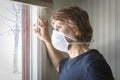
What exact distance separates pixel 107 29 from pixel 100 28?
0.22 ft

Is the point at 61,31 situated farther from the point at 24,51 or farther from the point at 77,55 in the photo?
the point at 24,51

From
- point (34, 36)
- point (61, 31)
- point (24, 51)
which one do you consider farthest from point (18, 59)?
point (61, 31)

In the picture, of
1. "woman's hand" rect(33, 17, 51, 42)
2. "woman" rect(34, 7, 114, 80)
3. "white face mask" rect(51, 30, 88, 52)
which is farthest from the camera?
"woman's hand" rect(33, 17, 51, 42)

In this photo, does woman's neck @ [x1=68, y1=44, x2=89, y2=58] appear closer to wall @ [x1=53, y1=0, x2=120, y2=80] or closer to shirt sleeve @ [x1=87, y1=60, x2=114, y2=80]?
shirt sleeve @ [x1=87, y1=60, x2=114, y2=80]

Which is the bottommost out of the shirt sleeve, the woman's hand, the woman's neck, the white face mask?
the shirt sleeve

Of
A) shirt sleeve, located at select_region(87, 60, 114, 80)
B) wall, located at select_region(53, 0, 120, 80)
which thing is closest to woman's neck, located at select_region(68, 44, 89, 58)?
shirt sleeve, located at select_region(87, 60, 114, 80)

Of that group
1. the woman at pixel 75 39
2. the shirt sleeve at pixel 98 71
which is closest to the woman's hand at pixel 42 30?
the woman at pixel 75 39

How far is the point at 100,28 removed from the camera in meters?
2.07

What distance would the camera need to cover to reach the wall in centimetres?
200

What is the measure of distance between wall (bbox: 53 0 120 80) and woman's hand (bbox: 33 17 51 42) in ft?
0.72

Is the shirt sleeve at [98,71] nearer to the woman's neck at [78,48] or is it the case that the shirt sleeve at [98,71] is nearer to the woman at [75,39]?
the woman at [75,39]

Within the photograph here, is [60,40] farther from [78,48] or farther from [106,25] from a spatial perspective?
[106,25]

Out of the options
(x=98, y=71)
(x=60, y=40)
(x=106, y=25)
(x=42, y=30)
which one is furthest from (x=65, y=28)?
(x=106, y=25)

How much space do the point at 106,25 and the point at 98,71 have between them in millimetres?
724
